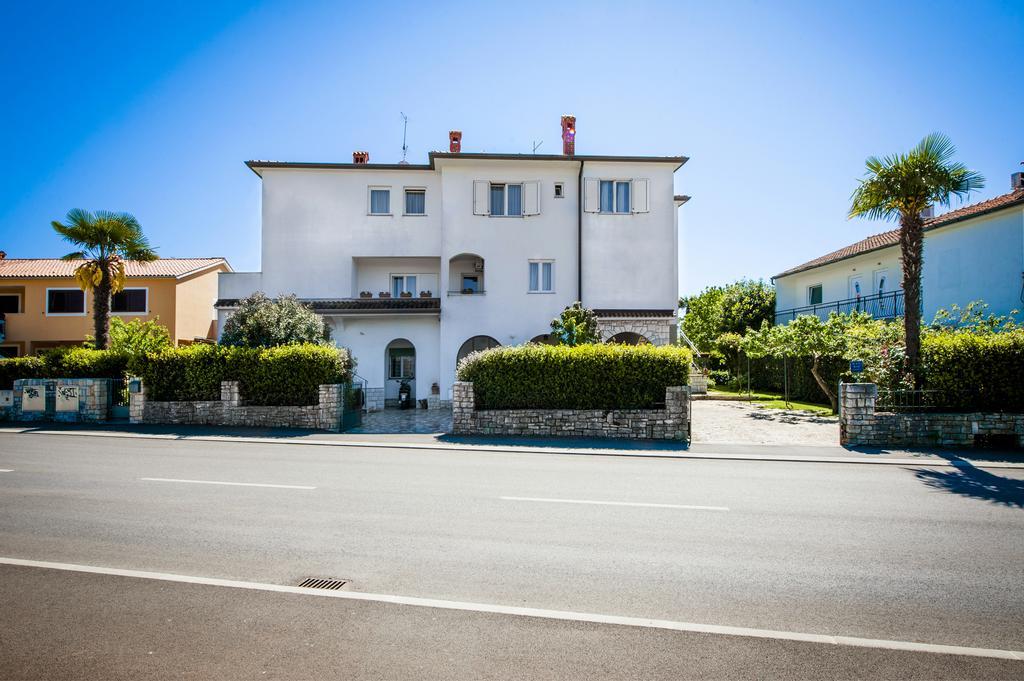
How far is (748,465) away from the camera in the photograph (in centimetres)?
1177

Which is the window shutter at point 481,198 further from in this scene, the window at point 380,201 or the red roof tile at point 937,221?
the red roof tile at point 937,221

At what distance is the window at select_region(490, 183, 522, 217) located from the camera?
24531 millimetres

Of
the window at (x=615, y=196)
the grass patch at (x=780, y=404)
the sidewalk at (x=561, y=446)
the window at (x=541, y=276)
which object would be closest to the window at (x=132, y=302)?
the sidewalk at (x=561, y=446)

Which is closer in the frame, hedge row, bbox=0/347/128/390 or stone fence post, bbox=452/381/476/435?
stone fence post, bbox=452/381/476/435

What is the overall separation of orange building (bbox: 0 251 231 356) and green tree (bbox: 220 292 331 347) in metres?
14.9

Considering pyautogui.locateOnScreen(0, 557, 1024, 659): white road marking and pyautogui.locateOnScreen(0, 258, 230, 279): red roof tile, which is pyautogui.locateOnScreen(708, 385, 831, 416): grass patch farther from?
pyautogui.locateOnScreen(0, 258, 230, 279): red roof tile

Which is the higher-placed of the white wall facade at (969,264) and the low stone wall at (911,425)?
the white wall facade at (969,264)

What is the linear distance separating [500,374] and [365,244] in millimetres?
12488

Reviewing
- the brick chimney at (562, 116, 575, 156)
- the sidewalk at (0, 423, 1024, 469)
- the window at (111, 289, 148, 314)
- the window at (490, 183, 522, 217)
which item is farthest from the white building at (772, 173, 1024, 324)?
the window at (111, 289, 148, 314)

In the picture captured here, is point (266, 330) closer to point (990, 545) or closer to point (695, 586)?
point (695, 586)

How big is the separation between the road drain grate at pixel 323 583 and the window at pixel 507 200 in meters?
21.1

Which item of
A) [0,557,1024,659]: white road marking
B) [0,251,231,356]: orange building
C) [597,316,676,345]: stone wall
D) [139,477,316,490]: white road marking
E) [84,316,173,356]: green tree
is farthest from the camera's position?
[0,251,231,356]: orange building

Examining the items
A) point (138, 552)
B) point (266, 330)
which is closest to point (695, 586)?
point (138, 552)

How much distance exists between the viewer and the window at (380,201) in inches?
1007
